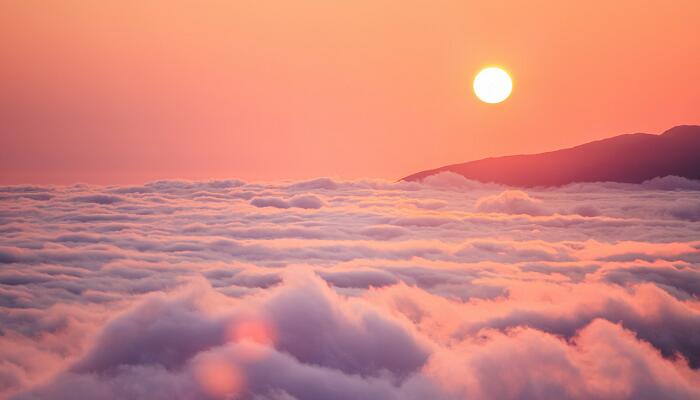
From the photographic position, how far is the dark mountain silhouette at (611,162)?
5866 centimetres

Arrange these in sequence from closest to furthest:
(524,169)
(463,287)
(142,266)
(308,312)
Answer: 1. (308,312)
2. (463,287)
3. (142,266)
4. (524,169)

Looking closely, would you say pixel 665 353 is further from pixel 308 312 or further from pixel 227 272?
pixel 227 272

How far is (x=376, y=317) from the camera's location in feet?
25.8

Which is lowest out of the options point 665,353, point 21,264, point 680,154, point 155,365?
point 665,353

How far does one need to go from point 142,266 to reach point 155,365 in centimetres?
1101

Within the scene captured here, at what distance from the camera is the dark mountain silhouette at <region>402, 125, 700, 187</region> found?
5866cm

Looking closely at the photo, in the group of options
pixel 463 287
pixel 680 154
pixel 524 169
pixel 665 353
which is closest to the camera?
pixel 665 353

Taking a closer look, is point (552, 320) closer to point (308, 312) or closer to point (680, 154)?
point (308, 312)

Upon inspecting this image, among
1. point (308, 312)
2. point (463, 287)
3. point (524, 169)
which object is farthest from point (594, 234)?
point (524, 169)

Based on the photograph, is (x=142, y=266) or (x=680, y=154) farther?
(x=680, y=154)

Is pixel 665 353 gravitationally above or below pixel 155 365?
below

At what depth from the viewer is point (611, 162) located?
6128 cm

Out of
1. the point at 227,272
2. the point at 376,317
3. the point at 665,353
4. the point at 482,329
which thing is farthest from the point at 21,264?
the point at 665,353

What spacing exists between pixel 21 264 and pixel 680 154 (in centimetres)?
7018
